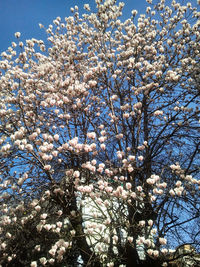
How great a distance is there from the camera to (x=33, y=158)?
16.7ft

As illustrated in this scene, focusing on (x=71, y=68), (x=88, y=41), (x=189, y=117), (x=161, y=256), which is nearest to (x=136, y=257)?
(x=161, y=256)

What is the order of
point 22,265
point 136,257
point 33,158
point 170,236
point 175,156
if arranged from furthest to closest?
point 175,156, point 170,236, point 22,265, point 136,257, point 33,158

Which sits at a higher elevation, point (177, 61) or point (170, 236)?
point (177, 61)

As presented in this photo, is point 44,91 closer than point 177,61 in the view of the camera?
Yes

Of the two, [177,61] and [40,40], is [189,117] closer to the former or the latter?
[177,61]

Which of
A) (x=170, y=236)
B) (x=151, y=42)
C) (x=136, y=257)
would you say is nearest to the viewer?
(x=136, y=257)

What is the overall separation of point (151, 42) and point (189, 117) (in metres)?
3.62

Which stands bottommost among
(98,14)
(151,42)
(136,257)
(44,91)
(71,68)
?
(136,257)

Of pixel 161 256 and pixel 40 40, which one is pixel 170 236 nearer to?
pixel 161 256

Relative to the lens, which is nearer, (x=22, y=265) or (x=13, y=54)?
(x=22, y=265)

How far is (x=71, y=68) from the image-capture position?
7039 mm

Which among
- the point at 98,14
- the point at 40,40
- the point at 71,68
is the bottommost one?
the point at 71,68

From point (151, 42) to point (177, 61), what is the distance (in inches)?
49.1

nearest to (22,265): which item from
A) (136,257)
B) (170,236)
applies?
(136,257)
